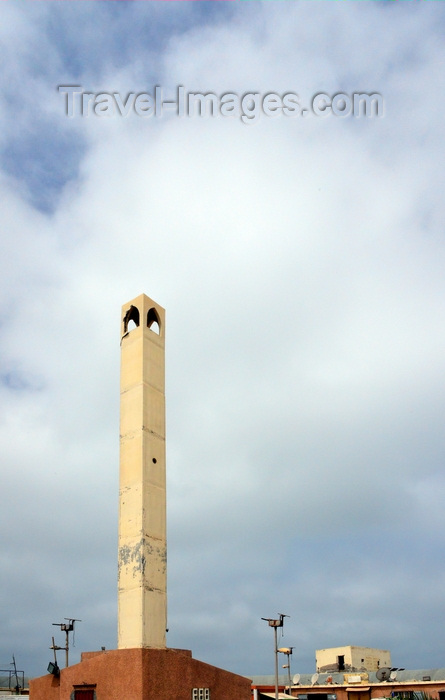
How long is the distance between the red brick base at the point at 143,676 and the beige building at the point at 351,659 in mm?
38277

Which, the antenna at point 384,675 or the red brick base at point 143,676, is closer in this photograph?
the red brick base at point 143,676

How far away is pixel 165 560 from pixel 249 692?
8.29 metres

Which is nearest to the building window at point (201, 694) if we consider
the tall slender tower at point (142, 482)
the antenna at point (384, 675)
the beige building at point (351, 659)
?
the tall slender tower at point (142, 482)

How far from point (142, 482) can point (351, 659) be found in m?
45.3

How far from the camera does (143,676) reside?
3161 cm

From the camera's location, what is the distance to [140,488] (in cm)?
3531

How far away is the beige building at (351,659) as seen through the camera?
7056 cm

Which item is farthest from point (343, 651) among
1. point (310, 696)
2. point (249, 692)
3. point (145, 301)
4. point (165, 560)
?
point (145, 301)

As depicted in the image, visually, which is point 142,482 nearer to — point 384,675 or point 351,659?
point 384,675

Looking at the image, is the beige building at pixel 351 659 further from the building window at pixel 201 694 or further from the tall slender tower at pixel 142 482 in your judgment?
the tall slender tower at pixel 142 482

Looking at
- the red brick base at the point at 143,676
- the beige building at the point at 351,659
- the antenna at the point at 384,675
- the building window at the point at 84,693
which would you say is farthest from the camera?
the beige building at the point at 351,659

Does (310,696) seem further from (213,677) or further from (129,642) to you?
(129,642)

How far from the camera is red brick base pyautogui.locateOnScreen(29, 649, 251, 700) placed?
31797 mm

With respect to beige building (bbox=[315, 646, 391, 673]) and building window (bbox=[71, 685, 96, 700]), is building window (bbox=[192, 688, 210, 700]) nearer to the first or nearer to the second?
building window (bbox=[71, 685, 96, 700])
